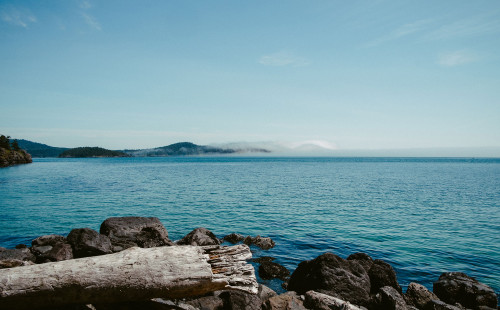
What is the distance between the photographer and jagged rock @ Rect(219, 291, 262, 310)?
8375 millimetres

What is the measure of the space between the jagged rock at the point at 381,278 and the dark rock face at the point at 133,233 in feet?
31.2

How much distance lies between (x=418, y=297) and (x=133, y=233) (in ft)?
42.6

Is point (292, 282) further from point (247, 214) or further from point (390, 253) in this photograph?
point (247, 214)

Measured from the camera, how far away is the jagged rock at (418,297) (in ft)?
33.8

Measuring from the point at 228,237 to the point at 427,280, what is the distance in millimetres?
10334

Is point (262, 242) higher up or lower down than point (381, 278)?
lower down

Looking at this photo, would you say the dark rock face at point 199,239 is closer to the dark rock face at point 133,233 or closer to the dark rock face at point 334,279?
the dark rock face at point 133,233

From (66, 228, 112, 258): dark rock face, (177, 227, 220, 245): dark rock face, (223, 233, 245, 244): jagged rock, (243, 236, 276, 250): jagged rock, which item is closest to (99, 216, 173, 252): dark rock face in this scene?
(177, 227, 220, 245): dark rock face

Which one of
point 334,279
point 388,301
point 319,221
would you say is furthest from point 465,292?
point 319,221

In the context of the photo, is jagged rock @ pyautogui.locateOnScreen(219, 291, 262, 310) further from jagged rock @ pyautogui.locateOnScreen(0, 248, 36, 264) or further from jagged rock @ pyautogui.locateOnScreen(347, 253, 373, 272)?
jagged rock @ pyautogui.locateOnScreen(0, 248, 36, 264)

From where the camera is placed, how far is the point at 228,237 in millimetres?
18375

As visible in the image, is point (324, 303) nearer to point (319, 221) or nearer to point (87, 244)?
point (87, 244)

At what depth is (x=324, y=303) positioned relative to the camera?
29.1 ft

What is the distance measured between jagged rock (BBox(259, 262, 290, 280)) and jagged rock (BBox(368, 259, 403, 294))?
11.0ft
